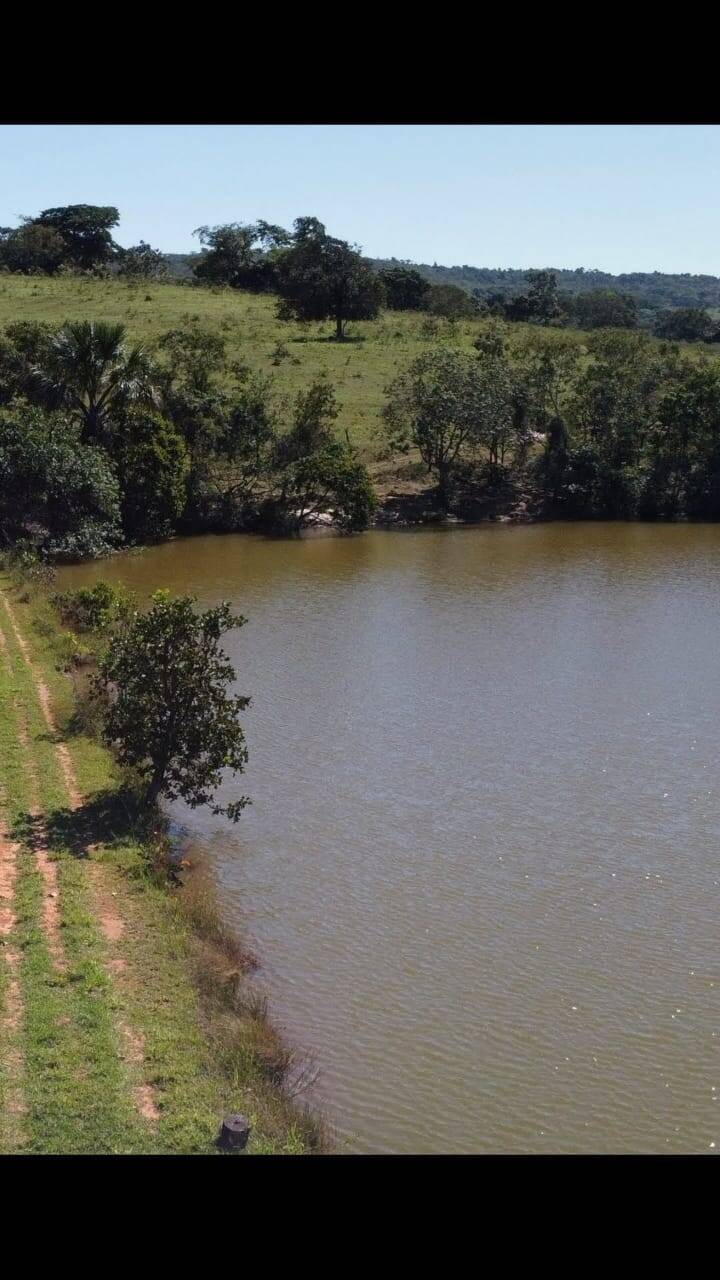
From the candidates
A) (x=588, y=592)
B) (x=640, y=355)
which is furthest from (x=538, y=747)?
(x=640, y=355)

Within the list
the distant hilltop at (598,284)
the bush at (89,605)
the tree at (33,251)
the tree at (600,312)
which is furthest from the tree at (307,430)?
the distant hilltop at (598,284)

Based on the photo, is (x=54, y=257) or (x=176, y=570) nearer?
(x=176, y=570)

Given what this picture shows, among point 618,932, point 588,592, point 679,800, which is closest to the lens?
point 618,932

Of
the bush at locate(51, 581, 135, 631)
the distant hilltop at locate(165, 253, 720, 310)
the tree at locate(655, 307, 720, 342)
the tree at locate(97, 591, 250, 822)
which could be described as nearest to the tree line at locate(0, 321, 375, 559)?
the bush at locate(51, 581, 135, 631)

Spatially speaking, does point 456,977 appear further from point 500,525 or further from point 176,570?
point 500,525

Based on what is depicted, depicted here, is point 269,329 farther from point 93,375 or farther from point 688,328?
point 688,328

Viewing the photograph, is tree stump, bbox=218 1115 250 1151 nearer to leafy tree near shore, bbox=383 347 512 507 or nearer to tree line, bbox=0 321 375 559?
tree line, bbox=0 321 375 559
